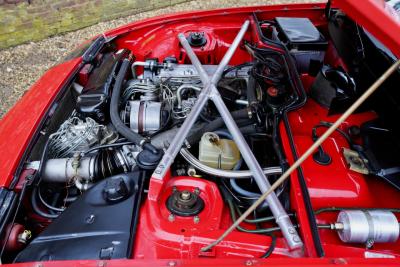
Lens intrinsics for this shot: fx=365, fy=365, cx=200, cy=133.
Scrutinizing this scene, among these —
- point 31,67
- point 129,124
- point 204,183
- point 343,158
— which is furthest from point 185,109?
point 31,67

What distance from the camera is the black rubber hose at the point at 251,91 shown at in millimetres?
1825

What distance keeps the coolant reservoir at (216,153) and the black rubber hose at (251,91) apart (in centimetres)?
31

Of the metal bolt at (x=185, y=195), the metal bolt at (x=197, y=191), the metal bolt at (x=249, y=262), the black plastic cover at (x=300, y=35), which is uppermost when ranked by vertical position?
the black plastic cover at (x=300, y=35)

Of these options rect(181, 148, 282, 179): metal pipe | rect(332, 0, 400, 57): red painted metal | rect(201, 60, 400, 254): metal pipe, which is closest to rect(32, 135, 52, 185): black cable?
rect(181, 148, 282, 179): metal pipe

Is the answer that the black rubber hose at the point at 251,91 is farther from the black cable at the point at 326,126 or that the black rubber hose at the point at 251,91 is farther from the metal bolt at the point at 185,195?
the metal bolt at the point at 185,195

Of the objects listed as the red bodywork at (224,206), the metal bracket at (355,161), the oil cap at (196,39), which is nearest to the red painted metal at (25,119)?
the red bodywork at (224,206)

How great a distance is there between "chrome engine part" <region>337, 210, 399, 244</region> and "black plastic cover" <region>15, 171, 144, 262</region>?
766 millimetres

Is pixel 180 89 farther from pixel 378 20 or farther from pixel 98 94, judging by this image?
pixel 378 20

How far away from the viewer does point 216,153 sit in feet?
5.24

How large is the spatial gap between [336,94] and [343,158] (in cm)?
34

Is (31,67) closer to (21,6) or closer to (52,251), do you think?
(21,6)

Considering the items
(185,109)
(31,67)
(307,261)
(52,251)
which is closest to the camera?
(307,261)

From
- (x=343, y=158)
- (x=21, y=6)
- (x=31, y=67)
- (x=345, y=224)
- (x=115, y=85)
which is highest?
(x=21, y=6)

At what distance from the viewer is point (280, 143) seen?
1.61 meters
